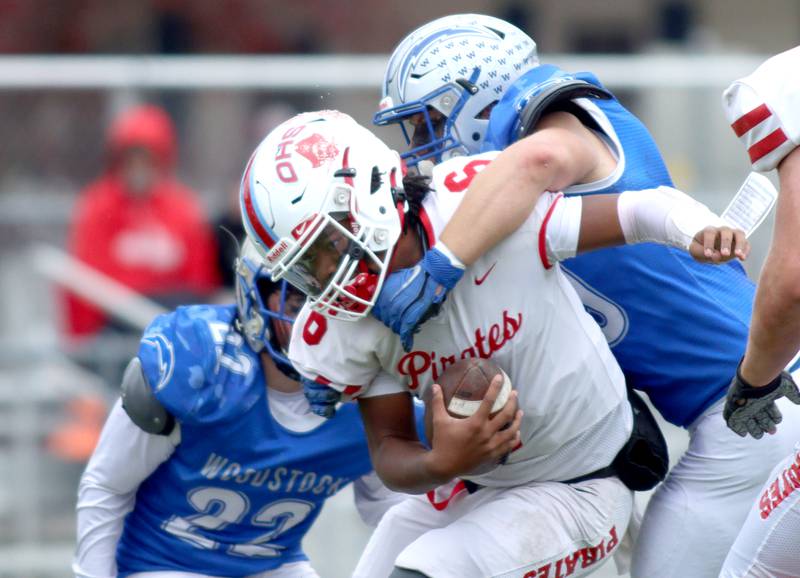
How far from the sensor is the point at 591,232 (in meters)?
3.16

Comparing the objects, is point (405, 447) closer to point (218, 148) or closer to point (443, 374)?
point (443, 374)

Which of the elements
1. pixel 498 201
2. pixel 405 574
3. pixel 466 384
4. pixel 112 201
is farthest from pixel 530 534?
pixel 112 201

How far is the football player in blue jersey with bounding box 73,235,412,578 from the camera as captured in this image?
3.75m

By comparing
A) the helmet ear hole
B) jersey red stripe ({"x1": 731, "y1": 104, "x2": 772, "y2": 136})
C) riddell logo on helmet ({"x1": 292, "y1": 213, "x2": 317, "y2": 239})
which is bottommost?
riddell logo on helmet ({"x1": 292, "y1": 213, "x2": 317, "y2": 239})

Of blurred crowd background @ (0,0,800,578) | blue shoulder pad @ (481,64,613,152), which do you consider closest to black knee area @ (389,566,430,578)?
blue shoulder pad @ (481,64,613,152)

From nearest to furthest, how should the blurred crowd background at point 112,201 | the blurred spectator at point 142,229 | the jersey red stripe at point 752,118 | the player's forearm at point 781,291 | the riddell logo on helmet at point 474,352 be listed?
the player's forearm at point 781,291 → the jersey red stripe at point 752,118 → the riddell logo on helmet at point 474,352 → the blurred crowd background at point 112,201 → the blurred spectator at point 142,229

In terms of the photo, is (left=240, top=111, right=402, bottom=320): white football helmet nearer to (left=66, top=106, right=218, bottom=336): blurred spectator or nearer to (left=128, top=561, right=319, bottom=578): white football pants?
(left=128, top=561, right=319, bottom=578): white football pants

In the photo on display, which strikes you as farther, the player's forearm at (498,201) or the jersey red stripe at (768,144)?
the player's forearm at (498,201)

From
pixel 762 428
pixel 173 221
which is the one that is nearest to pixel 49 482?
pixel 173 221

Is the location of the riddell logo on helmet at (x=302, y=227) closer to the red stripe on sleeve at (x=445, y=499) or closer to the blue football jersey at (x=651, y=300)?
the blue football jersey at (x=651, y=300)

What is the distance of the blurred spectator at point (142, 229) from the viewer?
653cm

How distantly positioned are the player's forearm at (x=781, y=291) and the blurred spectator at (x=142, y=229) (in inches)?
149

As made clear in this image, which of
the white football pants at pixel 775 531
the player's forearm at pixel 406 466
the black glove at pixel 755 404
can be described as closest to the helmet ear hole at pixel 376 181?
the player's forearm at pixel 406 466

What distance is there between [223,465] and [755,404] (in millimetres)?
1466
